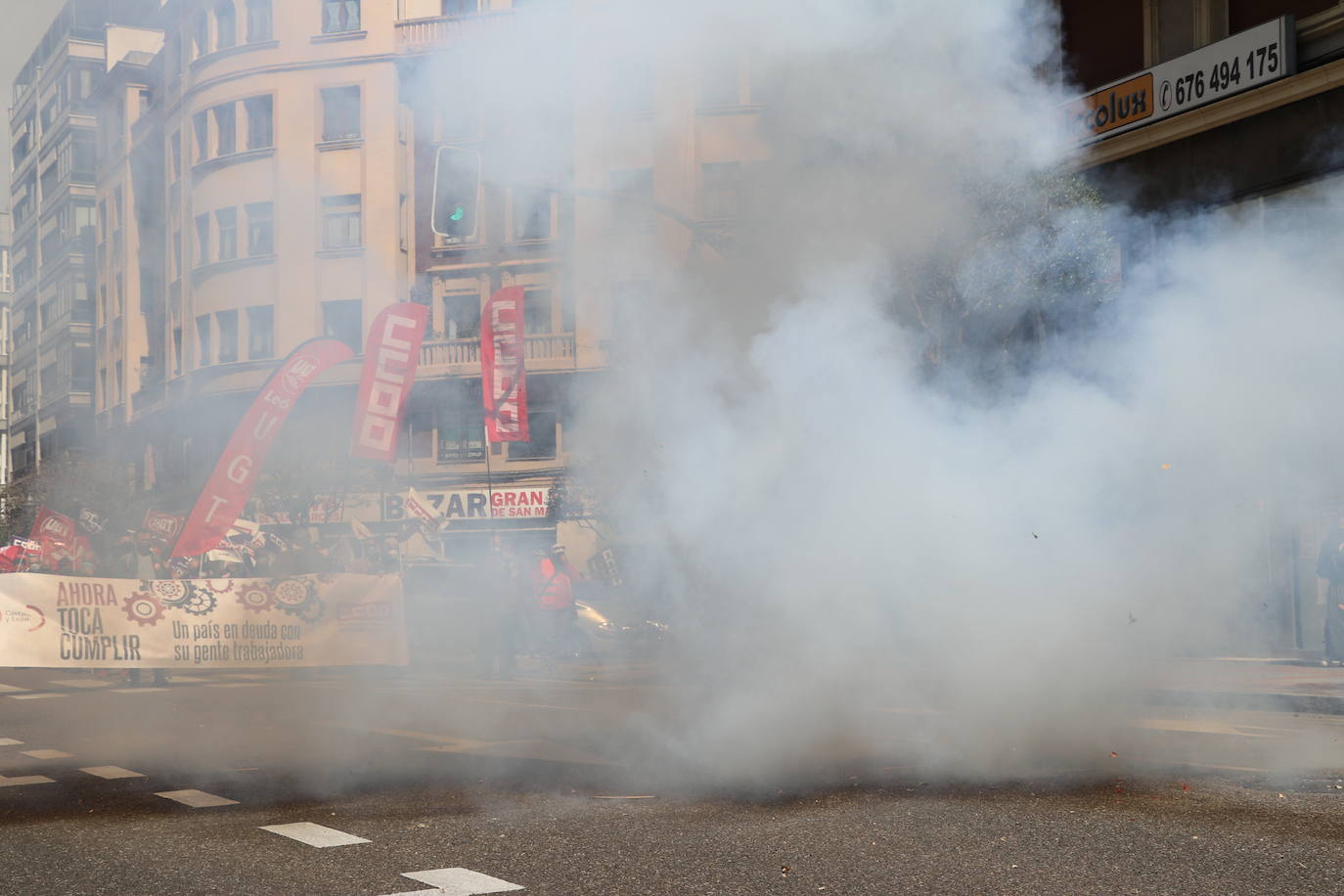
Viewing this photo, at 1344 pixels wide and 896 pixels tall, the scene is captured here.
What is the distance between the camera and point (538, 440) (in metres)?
11.5

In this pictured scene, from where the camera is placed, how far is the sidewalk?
10953 millimetres

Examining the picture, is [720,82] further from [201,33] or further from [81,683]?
[81,683]

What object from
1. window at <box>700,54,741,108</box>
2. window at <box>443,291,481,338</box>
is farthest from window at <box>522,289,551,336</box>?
window at <box>700,54,741,108</box>

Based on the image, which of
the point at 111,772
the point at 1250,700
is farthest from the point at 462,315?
the point at 1250,700

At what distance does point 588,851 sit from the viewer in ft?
17.8

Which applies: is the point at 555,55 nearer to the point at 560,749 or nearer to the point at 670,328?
the point at 670,328

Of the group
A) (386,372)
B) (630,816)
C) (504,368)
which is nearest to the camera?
(630,816)

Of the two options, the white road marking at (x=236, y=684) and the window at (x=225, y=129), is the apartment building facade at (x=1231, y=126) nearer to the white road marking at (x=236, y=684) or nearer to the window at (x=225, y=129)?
the window at (x=225, y=129)

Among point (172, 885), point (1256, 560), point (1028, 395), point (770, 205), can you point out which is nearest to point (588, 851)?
point (172, 885)

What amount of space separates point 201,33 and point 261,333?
6.18 ft

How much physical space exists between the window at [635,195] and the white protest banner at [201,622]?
6533mm

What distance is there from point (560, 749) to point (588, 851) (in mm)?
3246

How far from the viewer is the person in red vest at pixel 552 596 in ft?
54.6

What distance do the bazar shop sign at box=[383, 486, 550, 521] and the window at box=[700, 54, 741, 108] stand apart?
13.4 feet
